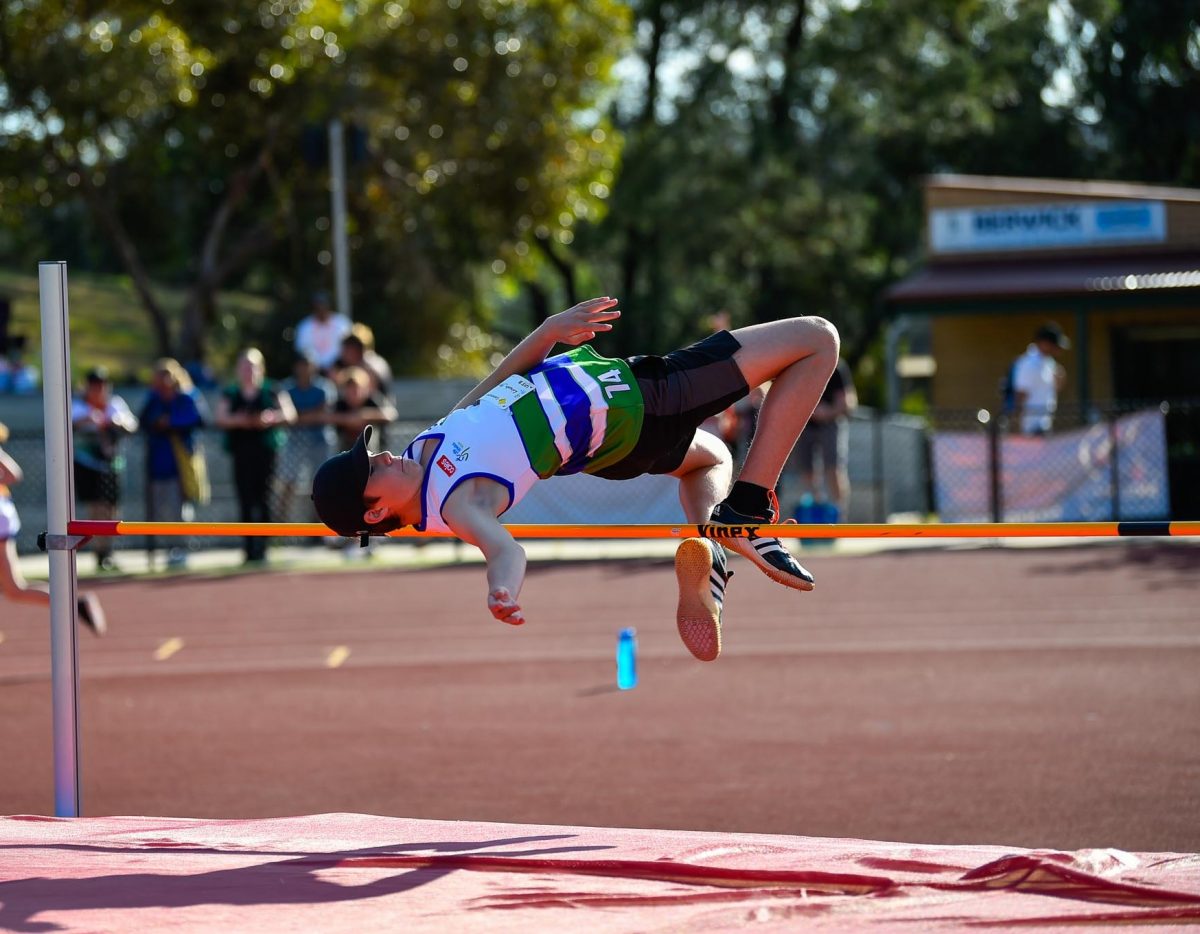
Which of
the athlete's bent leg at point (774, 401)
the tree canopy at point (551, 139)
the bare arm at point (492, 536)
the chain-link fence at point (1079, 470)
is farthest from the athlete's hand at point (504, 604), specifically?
the tree canopy at point (551, 139)

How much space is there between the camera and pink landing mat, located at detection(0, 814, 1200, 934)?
420 centimetres

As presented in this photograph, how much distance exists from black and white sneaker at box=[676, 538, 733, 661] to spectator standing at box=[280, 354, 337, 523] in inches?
428

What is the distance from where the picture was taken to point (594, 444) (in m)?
5.45

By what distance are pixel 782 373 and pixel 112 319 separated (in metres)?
47.5

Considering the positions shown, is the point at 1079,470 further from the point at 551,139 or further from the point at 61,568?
the point at 61,568

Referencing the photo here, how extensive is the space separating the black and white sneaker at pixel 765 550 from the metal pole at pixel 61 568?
2.38 meters

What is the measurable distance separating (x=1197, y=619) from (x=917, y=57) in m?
27.2

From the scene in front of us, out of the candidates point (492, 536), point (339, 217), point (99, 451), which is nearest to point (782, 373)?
point (492, 536)

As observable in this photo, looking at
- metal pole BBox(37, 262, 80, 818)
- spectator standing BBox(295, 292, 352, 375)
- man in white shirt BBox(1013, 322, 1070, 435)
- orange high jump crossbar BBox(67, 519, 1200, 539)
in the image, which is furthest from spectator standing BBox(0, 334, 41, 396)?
orange high jump crossbar BBox(67, 519, 1200, 539)

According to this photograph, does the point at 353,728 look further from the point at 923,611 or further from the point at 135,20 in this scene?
the point at 135,20

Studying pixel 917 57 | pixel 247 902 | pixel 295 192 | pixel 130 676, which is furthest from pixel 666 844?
pixel 917 57

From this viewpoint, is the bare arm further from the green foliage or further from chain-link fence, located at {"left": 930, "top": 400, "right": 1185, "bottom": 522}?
the green foliage

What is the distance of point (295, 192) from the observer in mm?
28391

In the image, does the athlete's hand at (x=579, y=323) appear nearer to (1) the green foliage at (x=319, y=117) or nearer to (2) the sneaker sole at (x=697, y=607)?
(2) the sneaker sole at (x=697, y=607)
